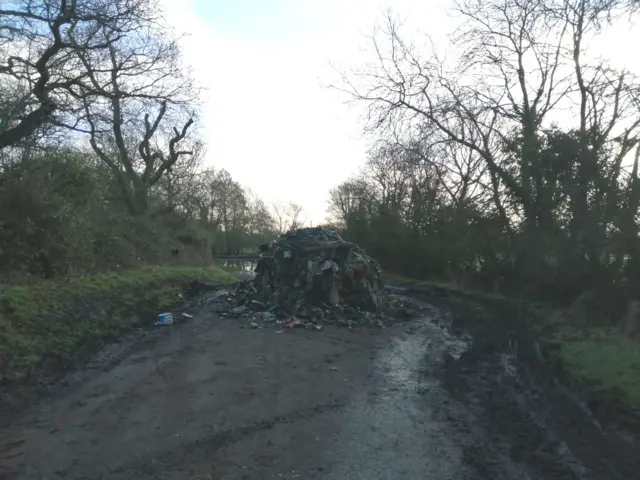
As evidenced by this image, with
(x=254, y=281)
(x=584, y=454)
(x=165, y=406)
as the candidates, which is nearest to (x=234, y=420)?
(x=165, y=406)

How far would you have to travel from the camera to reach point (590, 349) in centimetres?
927

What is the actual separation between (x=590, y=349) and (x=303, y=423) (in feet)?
17.0

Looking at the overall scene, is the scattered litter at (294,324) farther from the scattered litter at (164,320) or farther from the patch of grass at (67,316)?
the patch of grass at (67,316)

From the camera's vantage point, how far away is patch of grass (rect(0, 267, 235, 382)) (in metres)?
9.57

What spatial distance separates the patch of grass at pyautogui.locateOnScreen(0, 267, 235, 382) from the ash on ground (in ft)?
8.94

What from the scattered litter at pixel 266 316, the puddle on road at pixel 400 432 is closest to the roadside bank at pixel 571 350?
the puddle on road at pixel 400 432

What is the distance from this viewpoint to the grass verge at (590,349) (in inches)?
277

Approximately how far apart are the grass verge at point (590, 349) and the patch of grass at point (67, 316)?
26.3 ft

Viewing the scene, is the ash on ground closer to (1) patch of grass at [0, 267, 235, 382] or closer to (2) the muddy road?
(1) patch of grass at [0, 267, 235, 382]

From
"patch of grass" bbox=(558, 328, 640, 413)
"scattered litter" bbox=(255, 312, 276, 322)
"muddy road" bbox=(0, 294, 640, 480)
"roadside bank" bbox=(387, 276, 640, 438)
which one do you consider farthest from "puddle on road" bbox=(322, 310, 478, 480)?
"scattered litter" bbox=(255, 312, 276, 322)

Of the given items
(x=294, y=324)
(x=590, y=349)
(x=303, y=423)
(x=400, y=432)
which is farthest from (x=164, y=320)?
(x=590, y=349)

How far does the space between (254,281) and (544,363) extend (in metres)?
13.0

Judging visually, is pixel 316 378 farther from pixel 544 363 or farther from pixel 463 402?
pixel 544 363

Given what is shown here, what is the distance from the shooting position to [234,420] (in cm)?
682
